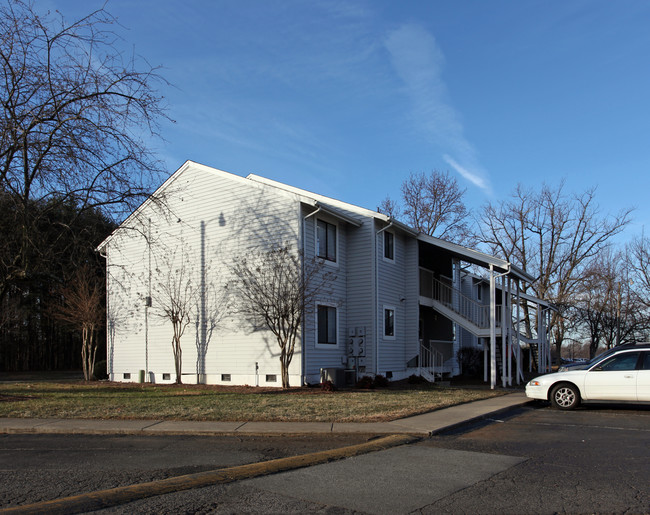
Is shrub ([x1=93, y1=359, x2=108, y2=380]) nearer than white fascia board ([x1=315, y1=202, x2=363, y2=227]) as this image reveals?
No

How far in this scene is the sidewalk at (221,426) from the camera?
983cm

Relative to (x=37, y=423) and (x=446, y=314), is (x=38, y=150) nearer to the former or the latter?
(x=37, y=423)

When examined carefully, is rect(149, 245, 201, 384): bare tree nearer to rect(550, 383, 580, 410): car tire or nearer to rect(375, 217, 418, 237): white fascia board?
rect(375, 217, 418, 237): white fascia board

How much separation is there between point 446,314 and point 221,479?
1772 centimetres

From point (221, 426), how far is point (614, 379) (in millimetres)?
8923

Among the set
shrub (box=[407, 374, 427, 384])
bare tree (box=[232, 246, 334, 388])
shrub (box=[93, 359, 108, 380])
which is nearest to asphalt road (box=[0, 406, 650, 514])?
bare tree (box=[232, 246, 334, 388])

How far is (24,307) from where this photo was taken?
3606 centimetres

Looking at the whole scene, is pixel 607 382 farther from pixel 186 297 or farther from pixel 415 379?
pixel 186 297

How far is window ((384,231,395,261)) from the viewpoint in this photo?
2177 cm

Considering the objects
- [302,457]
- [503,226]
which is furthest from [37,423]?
[503,226]

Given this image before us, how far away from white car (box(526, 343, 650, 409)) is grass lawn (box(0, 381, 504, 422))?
2330mm

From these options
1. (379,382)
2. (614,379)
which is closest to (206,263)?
(379,382)

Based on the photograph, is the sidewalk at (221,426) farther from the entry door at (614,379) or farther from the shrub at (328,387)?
the shrub at (328,387)

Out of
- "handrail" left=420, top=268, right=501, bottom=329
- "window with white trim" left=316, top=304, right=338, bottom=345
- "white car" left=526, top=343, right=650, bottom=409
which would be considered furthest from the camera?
"handrail" left=420, top=268, right=501, bottom=329
